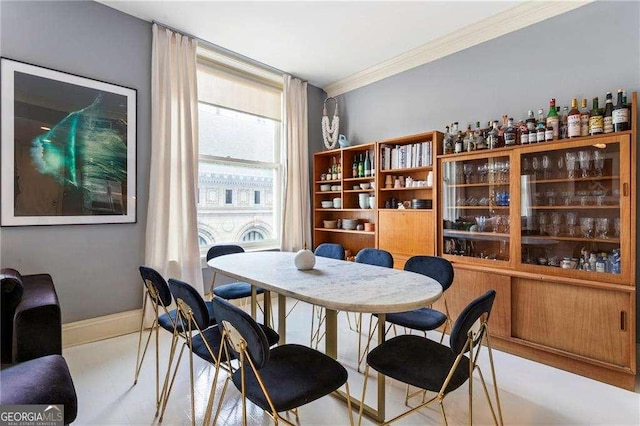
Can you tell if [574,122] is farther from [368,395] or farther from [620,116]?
[368,395]

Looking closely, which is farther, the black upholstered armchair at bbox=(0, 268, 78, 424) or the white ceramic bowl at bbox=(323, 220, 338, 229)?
the white ceramic bowl at bbox=(323, 220, 338, 229)

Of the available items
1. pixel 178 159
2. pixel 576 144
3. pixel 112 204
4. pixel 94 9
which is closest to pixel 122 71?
pixel 94 9

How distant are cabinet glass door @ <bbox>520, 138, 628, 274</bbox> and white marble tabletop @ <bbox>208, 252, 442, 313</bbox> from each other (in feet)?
4.41

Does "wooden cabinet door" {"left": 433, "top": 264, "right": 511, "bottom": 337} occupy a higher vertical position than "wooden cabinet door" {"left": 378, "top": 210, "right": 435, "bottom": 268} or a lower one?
lower

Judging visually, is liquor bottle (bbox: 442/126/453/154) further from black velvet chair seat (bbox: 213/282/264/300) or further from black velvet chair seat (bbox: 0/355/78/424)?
black velvet chair seat (bbox: 0/355/78/424)

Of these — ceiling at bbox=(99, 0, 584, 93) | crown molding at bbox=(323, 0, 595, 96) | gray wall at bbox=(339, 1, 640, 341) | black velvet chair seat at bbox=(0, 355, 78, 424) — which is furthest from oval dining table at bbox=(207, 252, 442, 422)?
crown molding at bbox=(323, 0, 595, 96)

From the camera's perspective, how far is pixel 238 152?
393cm

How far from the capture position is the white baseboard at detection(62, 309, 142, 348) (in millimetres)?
2672

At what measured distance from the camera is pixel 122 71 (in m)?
2.94

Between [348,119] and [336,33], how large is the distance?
4.46 feet

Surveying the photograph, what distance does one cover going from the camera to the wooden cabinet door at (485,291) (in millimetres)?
2604

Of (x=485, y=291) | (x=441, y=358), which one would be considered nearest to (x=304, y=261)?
(x=441, y=358)

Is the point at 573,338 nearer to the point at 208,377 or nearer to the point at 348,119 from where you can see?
the point at 208,377

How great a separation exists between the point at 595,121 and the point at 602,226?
76 cm
